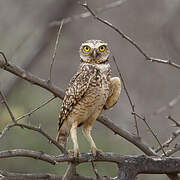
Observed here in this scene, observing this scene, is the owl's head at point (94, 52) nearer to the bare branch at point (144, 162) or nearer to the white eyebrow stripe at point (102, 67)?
the white eyebrow stripe at point (102, 67)

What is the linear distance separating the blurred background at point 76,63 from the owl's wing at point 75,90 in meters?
1.23

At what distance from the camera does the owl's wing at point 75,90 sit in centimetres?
455

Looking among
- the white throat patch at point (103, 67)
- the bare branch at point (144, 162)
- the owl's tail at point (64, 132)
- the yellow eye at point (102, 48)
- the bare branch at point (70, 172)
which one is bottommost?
the bare branch at point (70, 172)

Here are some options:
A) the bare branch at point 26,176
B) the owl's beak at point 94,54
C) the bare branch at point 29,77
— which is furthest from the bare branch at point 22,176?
the owl's beak at point 94,54

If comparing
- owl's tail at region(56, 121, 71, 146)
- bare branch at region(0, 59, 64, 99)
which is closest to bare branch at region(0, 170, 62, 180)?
bare branch at region(0, 59, 64, 99)

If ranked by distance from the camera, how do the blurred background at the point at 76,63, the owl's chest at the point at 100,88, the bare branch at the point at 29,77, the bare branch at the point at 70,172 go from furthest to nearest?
the blurred background at the point at 76,63
the owl's chest at the point at 100,88
the bare branch at the point at 29,77
the bare branch at the point at 70,172

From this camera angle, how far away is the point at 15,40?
8742 mm

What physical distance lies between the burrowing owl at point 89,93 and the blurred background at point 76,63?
3.80 ft

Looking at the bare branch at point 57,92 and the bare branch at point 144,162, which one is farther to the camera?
the bare branch at point 57,92

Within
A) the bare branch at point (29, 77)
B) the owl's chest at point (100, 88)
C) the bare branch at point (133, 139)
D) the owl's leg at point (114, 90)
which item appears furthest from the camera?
the owl's leg at point (114, 90)

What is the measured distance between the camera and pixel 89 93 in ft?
15.0

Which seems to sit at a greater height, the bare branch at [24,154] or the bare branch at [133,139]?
the bare branch at [133,139]

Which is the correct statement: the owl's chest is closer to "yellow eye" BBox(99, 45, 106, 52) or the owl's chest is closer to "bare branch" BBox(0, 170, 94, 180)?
"yellow eye" BBox(99, 45, 106, 52)

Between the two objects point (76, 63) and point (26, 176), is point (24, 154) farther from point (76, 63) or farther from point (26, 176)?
point (76, 63)
